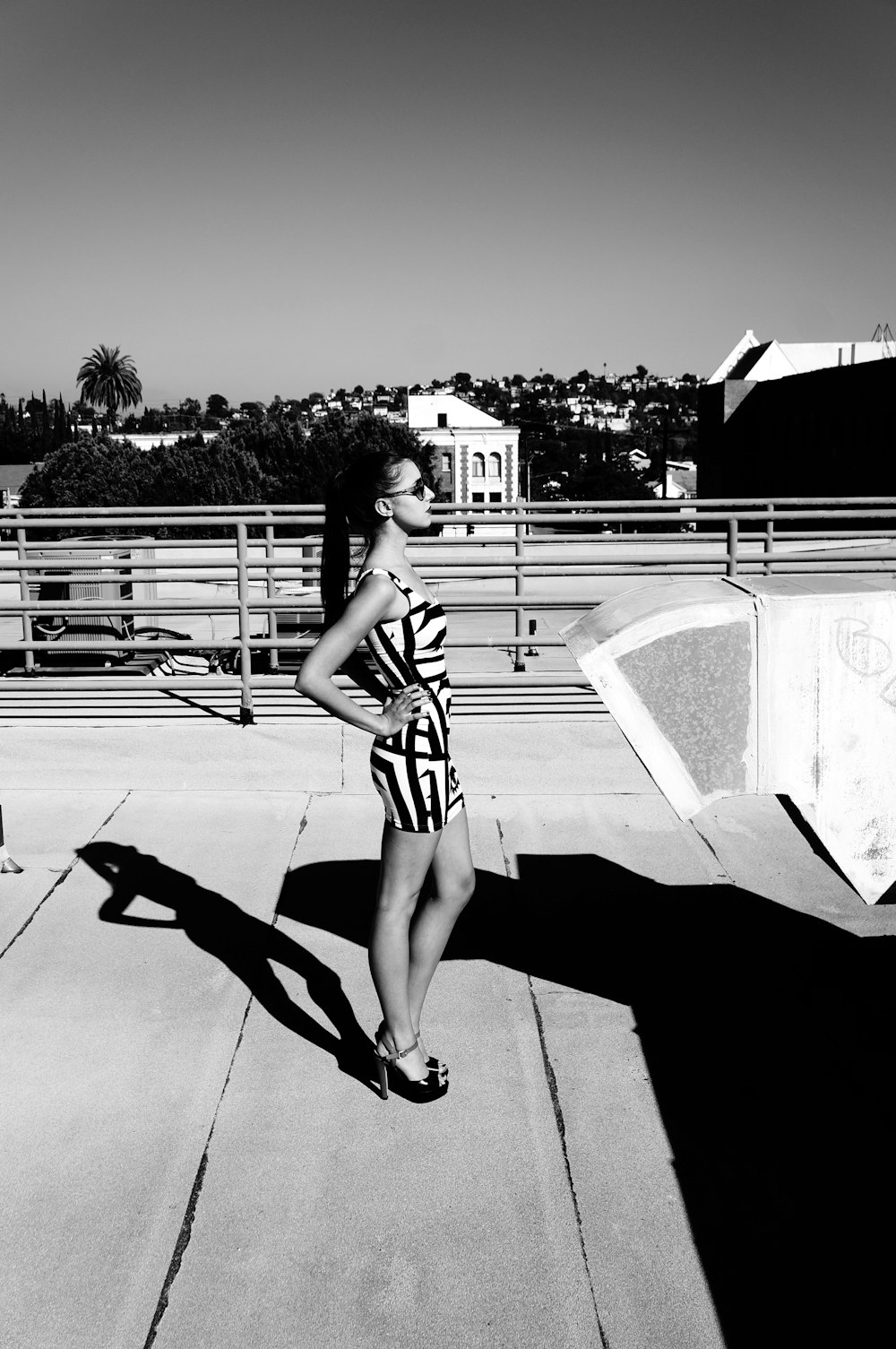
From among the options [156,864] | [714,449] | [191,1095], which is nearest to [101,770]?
[156,864]

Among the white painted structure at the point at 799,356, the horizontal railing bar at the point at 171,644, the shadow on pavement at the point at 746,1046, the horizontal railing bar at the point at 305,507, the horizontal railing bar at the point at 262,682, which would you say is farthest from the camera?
the white painted structure at the point at 799,356

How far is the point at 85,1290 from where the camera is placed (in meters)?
2.57

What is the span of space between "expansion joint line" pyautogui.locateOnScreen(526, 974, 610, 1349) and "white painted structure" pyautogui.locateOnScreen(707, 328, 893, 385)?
71233 millimetres

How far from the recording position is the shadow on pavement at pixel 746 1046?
2.62m

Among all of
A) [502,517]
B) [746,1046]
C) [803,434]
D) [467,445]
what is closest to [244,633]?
[502,517]

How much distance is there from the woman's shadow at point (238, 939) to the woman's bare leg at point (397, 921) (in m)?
0.31

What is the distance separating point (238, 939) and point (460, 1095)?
4.25ft

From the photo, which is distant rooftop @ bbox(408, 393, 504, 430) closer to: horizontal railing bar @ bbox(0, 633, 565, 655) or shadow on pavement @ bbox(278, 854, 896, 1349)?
horizontal railing bar @ bbox(0, 633, 565, 655)

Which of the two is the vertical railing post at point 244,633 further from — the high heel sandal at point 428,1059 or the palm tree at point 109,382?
the palm tree at point 109,382

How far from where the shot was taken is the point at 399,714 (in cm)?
305

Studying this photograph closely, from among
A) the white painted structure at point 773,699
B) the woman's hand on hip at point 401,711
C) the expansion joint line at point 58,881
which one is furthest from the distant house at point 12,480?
the white painted structure at point 773,699

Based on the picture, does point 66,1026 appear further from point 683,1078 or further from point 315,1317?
point 683,1078

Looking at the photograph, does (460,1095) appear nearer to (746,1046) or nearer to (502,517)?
(746,1046)

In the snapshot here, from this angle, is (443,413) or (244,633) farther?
(443,413)
